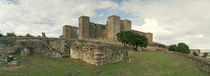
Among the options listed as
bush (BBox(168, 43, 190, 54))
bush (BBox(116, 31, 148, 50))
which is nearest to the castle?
bush (BBox(116, 31, 148, 50))

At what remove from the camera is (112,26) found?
64.2 metres

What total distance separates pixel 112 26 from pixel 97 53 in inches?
1940

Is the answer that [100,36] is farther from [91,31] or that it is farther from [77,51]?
[77,51]

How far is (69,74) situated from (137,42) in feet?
111

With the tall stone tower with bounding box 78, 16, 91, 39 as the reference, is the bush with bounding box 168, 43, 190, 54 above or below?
below

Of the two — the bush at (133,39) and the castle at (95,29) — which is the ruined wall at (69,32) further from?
the bush at (133,39)

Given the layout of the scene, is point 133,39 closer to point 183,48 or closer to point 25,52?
point 25,52

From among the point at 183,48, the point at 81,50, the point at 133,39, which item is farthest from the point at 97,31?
the point at 81,50

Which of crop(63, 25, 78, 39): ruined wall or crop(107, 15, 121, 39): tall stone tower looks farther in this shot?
crop(107, 15, 121, 39): tall stone tower

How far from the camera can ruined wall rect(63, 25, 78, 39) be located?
191 feet

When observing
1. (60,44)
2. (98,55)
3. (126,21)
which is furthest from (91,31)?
(98,55)

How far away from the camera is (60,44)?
2020 cm

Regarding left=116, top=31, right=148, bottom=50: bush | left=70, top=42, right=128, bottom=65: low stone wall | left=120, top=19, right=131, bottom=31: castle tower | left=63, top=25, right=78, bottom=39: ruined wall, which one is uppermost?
left=120, top=19, right=131, bottom=31: castle tower

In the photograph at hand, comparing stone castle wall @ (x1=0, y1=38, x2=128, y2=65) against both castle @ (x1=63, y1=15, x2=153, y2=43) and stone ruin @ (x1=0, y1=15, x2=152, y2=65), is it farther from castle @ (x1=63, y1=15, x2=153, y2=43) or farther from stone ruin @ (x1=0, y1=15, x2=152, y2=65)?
castle @ (x1=63, y1=15, x2=153, y2=43)
